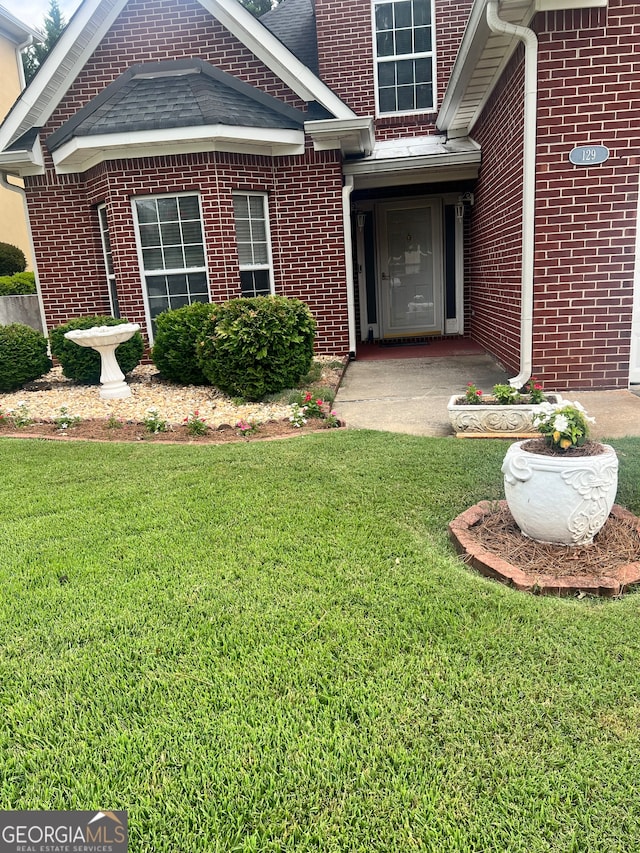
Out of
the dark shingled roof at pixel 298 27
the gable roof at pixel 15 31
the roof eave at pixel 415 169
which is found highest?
the gable roof at pixel 15 31

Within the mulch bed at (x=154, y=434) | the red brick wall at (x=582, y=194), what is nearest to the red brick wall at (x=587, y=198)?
the red brick wall at (x=582, y=194)

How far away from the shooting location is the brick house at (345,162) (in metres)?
6.01

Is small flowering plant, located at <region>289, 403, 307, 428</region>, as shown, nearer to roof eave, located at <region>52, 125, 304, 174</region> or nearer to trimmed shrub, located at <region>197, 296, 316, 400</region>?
trimmed shrub, located at <region>197, 296, 316, 400</region>

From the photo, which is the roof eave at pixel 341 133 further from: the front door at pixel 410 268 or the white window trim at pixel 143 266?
the front door at pixel 410 268

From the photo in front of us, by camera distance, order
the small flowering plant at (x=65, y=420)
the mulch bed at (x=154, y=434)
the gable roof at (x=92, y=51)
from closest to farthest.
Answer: the mulch bed at (x=154, y=434) → the small flowering plant at (x=65, y=420) → the gable roof at (x=92, y=51)

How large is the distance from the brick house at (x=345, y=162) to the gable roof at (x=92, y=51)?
0.09 feet

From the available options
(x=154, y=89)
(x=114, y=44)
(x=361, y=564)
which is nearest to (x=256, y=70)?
(x=154, y=89)

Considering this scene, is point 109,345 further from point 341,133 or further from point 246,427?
point 341,133

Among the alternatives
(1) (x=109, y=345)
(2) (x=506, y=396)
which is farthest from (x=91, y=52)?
(2) (x=506, y=396)

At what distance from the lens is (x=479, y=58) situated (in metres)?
6.87

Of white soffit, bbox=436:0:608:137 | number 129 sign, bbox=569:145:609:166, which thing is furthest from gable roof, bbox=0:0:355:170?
number 129 sign, bbox=569:145:609:166

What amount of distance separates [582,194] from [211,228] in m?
4.86

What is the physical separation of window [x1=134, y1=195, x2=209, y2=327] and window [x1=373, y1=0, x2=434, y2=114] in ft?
15.2

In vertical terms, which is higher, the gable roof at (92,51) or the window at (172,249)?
the gable roof at (92,51)
